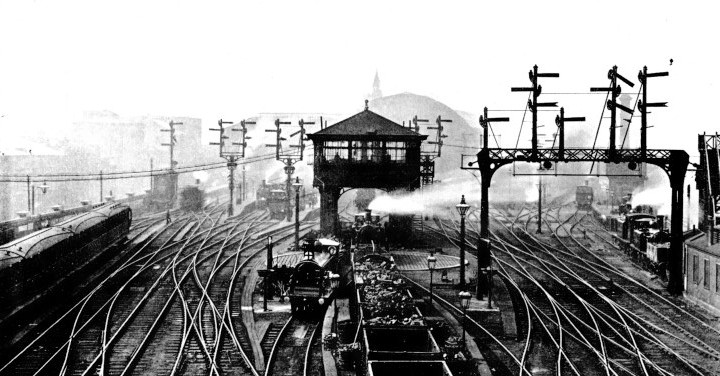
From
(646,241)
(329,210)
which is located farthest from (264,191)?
(646,241)

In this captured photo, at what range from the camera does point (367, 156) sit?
118 ft

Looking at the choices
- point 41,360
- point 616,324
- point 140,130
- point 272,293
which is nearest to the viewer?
point 41,360

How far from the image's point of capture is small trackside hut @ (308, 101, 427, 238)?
35.8 metres

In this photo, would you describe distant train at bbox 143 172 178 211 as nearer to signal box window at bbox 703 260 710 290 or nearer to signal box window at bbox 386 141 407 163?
signal box window at bbox 386 141 407 163

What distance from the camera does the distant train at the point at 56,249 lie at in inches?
845

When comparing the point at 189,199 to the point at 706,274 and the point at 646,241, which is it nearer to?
the point at 646,241

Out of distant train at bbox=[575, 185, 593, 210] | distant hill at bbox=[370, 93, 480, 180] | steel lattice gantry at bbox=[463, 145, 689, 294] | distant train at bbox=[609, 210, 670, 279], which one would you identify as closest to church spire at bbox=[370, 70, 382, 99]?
distant hill at bbox=[370, 93, 480, 180]

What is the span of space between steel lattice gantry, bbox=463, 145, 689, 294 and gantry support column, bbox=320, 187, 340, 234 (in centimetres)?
1321

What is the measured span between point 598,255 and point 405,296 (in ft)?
67.5

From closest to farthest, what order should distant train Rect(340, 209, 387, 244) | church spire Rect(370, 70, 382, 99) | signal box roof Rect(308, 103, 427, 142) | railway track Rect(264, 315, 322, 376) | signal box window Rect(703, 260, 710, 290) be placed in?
1. railway track Rect(264, 315, 322, 376)
2. signal box window Rect(703, 260, 710, 290)
3. distant train Rect(340, 209, 387, 244)
4. signal box roof Rect(308, 103, 427, 142)
5. church spire Rect(370, 70, 382, 99)

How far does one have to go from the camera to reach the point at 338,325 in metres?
19.9

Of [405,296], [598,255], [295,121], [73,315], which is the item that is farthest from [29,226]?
[295,121]

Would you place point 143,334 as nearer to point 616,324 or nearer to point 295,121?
point 616,324

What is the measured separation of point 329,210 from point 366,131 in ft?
16.5
